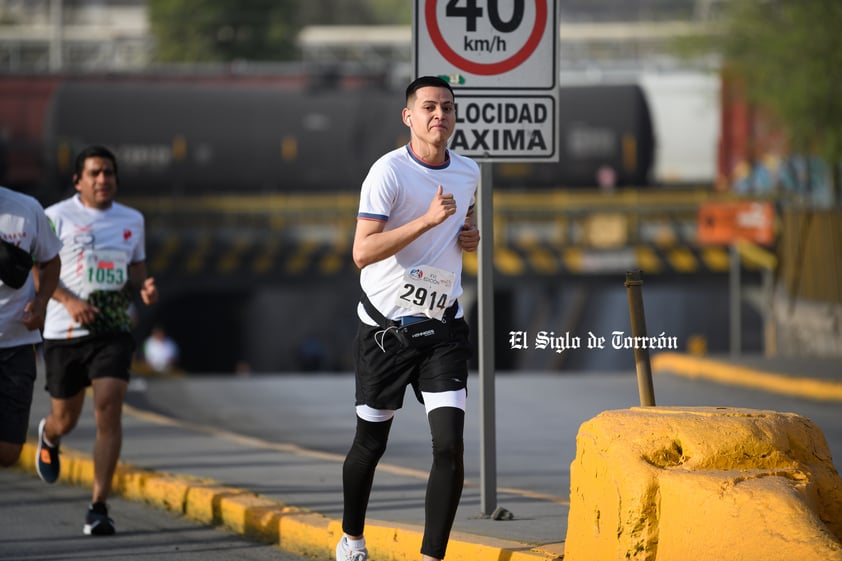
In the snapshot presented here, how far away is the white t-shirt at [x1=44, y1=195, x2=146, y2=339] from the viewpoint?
8.07 meters

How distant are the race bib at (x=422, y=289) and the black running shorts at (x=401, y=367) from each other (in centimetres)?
16

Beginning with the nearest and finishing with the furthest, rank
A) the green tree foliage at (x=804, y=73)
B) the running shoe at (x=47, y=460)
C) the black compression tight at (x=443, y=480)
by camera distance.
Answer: the black compression tight at (x=443, y=480) < the running shoe at (x=47, y=460) < the green tree foliage at (x=804, y=73)

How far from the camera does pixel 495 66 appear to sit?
738 centimetres

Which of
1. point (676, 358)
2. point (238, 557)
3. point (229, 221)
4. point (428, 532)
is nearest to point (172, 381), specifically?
point (676, 358)

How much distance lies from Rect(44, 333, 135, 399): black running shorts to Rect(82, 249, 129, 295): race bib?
260 millimetres

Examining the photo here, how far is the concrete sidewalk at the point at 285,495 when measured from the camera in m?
7.00

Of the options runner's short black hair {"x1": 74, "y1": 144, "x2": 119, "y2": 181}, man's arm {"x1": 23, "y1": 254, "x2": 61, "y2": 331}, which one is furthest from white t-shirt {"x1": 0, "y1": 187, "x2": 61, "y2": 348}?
runner's short black hair {"x1": 74, "y1": 144, "x2": 119, "y2": 181}

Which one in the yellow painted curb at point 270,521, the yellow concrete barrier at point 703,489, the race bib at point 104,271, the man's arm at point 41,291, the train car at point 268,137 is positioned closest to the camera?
the yellow concrete barrier at point 703,489

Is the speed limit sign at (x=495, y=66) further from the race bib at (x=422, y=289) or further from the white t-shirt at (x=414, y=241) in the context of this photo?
the race bib at (x=422, y=289)

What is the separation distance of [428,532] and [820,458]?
147cm

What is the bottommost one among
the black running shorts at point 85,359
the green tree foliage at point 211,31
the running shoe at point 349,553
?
the running shoe at point 349,553

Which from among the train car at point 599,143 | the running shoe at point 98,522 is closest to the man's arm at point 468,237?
the running shoe at point 98,522

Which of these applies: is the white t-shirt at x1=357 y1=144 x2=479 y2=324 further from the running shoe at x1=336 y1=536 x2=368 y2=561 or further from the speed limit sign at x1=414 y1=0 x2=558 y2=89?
the speed limit sign at x1=414 y1=0 x2=558 y2=89

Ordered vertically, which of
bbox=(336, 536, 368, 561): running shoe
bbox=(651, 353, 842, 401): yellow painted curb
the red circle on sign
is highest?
the red circle on sign
